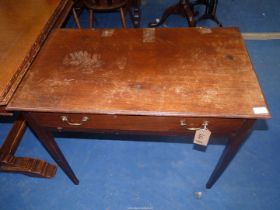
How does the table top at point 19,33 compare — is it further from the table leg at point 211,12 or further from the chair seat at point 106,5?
the table leg at point 211,12

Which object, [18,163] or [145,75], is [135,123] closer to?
[145,75]

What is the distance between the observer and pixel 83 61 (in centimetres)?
120

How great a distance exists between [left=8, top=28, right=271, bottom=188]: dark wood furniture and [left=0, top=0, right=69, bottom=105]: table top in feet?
0.21

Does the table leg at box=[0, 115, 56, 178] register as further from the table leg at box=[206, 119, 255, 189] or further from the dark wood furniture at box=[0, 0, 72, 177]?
the table leg at box=[206, 119, 255, 189]

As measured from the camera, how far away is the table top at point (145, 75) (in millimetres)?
964

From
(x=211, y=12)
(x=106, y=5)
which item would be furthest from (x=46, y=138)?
(x=211, y=12)

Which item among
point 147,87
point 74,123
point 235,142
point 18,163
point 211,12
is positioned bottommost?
point 18,163

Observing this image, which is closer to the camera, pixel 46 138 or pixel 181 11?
pixel 46 138

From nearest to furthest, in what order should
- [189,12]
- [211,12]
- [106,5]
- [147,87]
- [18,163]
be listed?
[147,87] → [18,163] → [106,5] → [189,12] → [211,12]

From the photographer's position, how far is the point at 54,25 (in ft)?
5.16

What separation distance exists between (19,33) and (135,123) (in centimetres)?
95

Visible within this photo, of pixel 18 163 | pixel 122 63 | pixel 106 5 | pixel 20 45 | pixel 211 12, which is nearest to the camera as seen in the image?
pixel 122 63

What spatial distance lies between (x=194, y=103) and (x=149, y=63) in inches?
13.1

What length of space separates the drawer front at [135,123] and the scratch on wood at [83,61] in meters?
0.26
